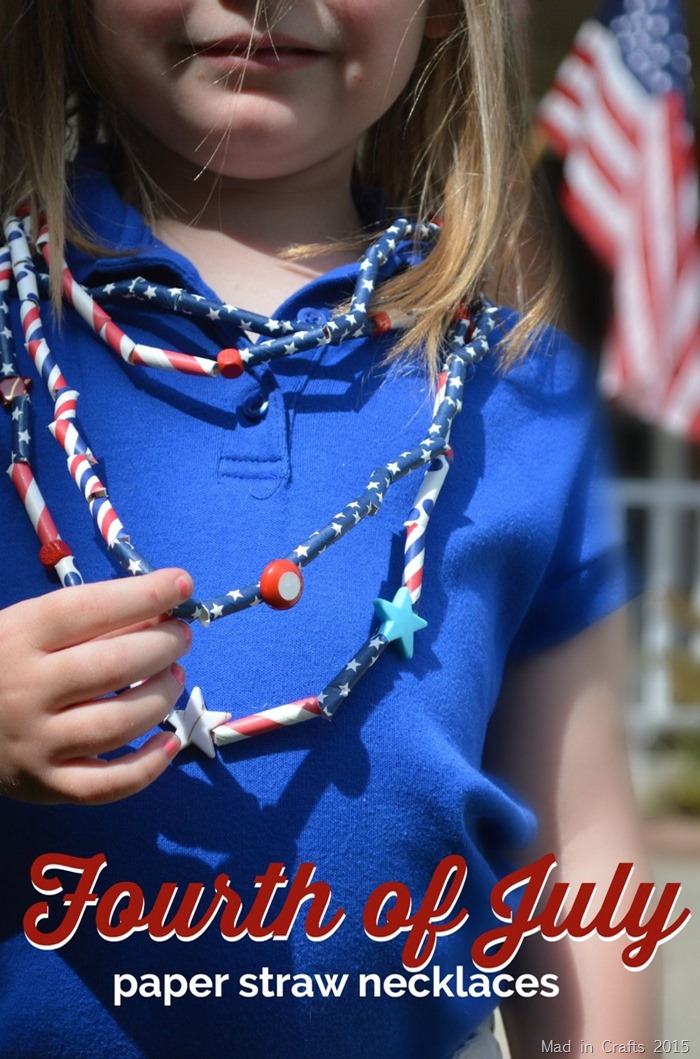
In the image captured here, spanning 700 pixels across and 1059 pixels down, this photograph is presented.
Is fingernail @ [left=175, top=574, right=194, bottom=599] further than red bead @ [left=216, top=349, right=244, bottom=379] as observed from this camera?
No

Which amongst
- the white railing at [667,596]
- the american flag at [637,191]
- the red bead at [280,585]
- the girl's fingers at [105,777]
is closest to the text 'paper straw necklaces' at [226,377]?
the red bead at [280,585]

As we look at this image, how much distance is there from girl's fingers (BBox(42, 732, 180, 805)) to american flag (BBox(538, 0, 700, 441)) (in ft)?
4.74

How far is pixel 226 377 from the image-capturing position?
1.06 meters

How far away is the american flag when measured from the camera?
2236mm

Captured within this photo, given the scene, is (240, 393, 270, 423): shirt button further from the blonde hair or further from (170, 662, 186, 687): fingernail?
(170, 662, 186, 687): fingernail

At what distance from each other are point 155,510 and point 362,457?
0.19m

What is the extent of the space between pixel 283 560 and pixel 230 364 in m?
0.21

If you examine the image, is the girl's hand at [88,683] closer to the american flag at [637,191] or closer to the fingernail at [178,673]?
the fingernail at [178,673]

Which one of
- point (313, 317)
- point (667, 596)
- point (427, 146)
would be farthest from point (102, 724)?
point (667, 596)

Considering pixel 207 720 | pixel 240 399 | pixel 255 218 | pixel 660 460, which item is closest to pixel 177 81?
pixel 255 218

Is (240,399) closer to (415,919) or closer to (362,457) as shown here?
(362,457)

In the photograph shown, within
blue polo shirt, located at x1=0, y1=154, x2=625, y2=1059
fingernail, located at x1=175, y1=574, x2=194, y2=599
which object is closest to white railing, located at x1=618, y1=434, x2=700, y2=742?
blue polo shirt, located at x1=0, y1=154, x2=625, y2=1059

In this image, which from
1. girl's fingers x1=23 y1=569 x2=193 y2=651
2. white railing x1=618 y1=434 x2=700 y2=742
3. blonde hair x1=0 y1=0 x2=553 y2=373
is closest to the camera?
girl's fingers x1=23 y1=569 x2=193 y2=651

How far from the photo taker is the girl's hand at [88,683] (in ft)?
2.69
